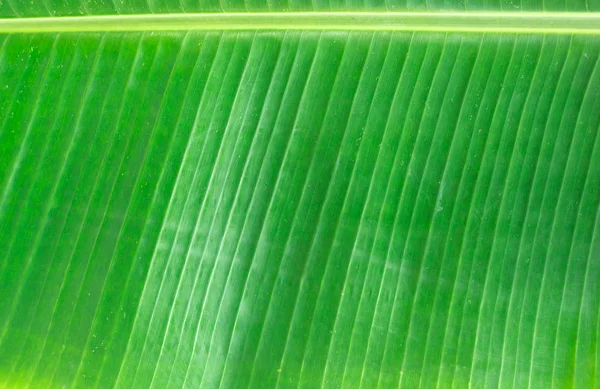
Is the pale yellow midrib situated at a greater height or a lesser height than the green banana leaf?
greater

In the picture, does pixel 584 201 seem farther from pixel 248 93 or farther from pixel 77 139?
pixel 77 139

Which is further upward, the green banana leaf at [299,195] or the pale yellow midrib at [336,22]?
the pale yellow midrib at [336,22]

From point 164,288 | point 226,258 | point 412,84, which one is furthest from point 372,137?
point 164,288

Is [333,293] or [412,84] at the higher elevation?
[412,84]

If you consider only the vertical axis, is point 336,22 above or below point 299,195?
above

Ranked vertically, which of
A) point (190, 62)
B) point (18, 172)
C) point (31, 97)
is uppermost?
point (190, 62)
